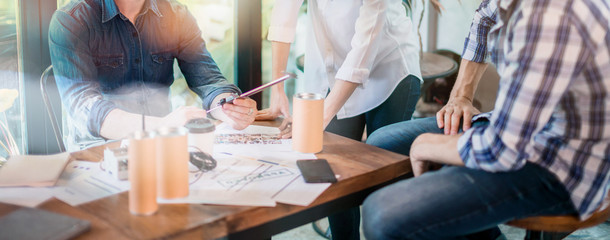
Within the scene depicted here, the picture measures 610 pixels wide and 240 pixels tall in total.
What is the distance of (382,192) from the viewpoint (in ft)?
4.04

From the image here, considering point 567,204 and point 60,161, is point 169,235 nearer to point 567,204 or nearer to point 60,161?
point 60,161

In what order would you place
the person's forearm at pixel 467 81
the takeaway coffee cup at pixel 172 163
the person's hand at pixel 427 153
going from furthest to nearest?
the person's forearm at pixel 467 81
the person's hand at pixel 427 153
the takeaway coffee cup at pixel 172 163

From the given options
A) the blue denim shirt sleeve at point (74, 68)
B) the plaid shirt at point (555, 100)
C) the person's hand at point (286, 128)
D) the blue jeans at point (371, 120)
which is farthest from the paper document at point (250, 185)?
→ the blue jeans at point (371, 120)

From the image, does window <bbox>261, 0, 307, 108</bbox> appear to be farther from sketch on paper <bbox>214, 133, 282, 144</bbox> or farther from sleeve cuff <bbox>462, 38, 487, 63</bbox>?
sketch on paper <bbox>214, 133, 282, 144</bbox>

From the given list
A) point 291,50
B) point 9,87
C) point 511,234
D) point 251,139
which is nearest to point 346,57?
point 251,139

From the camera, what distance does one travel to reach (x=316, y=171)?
1288mm

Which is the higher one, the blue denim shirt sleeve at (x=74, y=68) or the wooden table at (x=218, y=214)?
the blue denim shirt sleeve at (x=74, y=68)

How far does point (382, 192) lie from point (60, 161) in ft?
2.40

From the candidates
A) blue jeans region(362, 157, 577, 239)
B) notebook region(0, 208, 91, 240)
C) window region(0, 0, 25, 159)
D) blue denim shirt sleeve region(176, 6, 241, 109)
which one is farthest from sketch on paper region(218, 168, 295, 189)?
window region(0, 0, 25, 159)

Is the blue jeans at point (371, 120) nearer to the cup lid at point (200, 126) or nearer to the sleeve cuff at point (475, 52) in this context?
the sleeve cuff at point (475, 52)

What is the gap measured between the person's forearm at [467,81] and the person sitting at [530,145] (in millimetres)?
522

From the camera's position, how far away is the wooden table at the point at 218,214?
39.2 inches

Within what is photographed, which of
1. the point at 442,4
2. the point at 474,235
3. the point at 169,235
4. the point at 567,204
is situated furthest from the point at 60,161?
the point at 442,4

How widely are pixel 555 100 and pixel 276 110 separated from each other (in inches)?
38.6
